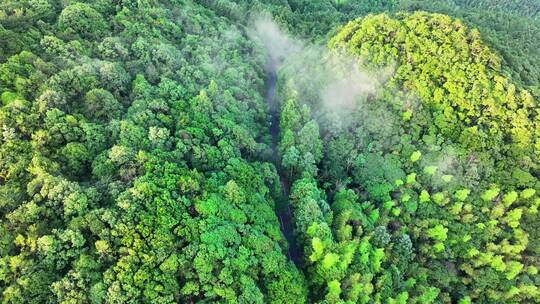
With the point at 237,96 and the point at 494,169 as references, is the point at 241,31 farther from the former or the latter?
the point at 494,169

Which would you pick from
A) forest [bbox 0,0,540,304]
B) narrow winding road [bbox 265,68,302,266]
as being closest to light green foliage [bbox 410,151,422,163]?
forest [bbox 0,0,540,304]

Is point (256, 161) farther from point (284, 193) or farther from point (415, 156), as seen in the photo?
point (415, 156)

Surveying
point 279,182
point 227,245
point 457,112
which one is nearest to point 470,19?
point 457,112

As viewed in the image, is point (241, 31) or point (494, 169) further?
point (241, 31)

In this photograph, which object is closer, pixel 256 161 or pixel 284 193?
pixel 256 161

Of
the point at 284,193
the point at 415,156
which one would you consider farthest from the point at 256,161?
the point at 415,156

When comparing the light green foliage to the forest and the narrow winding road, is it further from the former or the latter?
the narrow winding road
